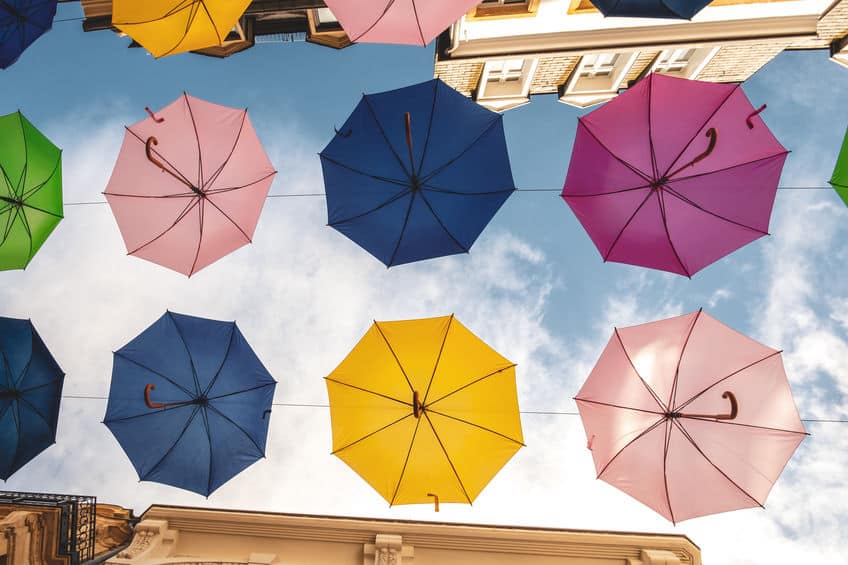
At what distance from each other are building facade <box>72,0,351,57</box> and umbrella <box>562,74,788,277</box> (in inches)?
407

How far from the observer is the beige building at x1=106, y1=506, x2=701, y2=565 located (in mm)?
9148

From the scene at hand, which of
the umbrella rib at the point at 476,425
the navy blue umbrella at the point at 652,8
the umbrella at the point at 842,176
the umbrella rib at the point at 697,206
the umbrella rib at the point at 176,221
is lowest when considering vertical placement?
the umbrella rib at the point at 476,425

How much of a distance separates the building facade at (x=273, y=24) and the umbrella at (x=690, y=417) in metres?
12.7

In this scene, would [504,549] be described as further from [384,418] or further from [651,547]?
[384,418]

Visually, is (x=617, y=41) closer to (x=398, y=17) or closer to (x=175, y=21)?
(x=398, y=17)

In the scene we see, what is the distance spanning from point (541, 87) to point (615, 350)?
36.8ft

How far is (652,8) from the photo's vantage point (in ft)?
21.7

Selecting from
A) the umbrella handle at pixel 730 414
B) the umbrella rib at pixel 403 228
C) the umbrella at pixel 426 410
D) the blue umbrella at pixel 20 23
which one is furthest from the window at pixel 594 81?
the blue umbrella at pixel 20 23

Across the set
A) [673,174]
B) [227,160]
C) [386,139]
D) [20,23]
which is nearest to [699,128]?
[673,174]

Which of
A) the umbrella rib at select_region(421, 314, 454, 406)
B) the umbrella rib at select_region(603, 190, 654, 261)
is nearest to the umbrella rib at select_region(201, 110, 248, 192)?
the umbrella rib at select_region(421, 314, 454, 406)

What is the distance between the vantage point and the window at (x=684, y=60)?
1303 cm

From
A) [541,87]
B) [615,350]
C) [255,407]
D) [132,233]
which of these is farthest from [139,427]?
[541,87]

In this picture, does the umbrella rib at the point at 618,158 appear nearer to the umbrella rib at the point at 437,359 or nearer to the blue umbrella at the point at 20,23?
the umbrella rib at the point at 437,359

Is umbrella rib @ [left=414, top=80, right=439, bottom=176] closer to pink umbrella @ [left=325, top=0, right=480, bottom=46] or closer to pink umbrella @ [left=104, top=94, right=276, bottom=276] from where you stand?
pink umbrella @ [left=325, top=0, right=480, bottom=46]
